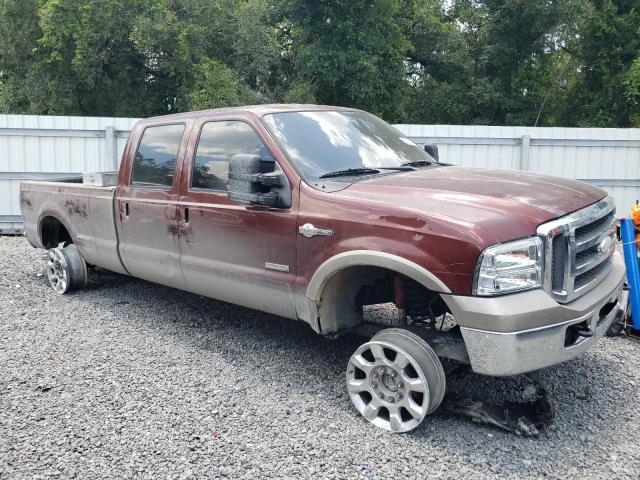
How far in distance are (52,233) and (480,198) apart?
579 centimetres

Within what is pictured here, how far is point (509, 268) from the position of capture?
333 cm

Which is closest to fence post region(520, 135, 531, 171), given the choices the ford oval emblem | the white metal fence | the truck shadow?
the white metal fence

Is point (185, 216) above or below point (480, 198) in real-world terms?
below

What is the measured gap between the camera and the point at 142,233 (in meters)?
5.64

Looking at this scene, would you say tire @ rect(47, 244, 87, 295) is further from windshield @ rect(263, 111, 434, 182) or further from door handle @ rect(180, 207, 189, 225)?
windshield @ rect(263, 111, 434, 182)

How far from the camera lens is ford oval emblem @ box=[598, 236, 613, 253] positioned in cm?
401

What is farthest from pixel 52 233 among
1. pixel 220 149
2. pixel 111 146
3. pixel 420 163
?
pixel 420 163

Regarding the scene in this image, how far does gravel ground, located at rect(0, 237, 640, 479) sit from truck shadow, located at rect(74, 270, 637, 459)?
1cm

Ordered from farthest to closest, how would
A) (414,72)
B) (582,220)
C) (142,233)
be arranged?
(414,72) < (142,233) < (582,220)

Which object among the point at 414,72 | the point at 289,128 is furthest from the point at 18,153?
the point at 414,72

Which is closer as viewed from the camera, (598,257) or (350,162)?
(598,257)

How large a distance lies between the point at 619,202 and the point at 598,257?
9.07 meters

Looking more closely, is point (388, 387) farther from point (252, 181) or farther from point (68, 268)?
point (68, 268)

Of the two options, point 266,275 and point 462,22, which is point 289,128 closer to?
point 266,275
